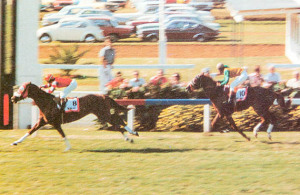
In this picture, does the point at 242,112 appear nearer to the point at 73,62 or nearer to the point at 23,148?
the point at 23,148

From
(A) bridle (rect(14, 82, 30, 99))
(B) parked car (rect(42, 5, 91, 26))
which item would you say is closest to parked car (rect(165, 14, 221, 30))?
(B) parked car (rect(42, 5, 91, 26))

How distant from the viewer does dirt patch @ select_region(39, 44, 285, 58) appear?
20.7 m

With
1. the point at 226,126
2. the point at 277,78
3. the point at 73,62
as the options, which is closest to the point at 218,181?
the point at 226,126

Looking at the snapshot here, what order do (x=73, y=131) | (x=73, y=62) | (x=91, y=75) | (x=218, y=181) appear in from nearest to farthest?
(x=218, y=181) → (x=73, y=131) → (x=91, y=75) → (x=73, y=62)

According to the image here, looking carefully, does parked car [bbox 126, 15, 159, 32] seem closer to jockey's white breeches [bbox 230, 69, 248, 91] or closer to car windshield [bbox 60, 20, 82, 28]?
car windshield [bbox 60, 20, 82, 28]

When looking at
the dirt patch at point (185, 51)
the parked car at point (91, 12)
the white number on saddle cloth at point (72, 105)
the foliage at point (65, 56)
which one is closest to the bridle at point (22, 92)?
the white number on saddle cloth at point (72, 105)

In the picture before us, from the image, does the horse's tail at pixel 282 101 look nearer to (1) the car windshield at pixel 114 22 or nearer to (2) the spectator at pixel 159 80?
(2) the spectator at pixel 159 80

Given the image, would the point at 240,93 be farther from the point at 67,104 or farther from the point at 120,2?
the point at 120,2

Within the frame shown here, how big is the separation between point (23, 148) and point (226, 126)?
4.02 m

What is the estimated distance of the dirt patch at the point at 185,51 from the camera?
20.7 m

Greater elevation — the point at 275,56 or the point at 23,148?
the point at 275,56

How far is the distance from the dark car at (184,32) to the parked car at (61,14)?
269 cm

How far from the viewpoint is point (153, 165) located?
8648 millimetres

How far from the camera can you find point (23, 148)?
10008 millimetres
